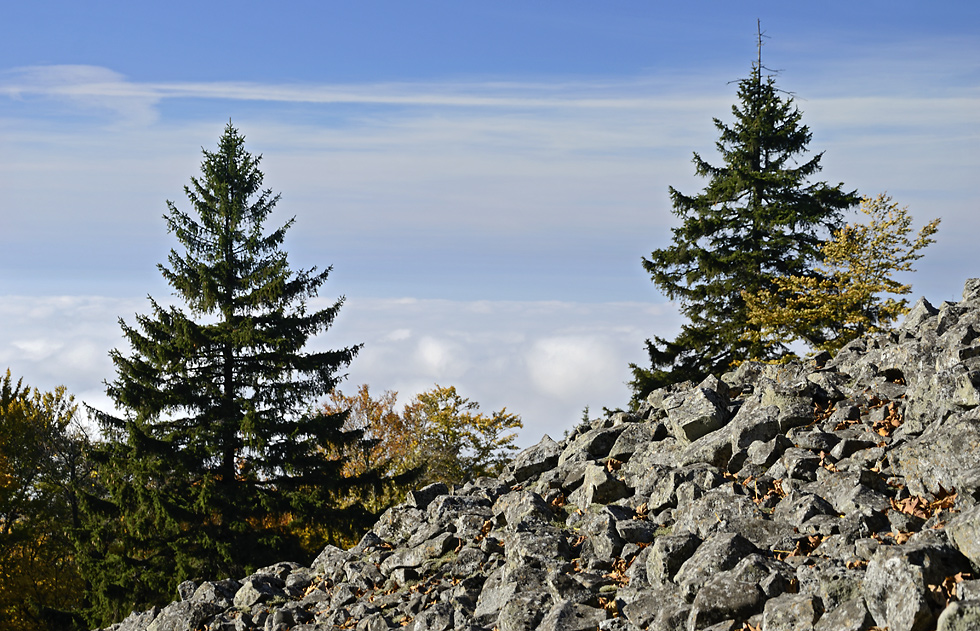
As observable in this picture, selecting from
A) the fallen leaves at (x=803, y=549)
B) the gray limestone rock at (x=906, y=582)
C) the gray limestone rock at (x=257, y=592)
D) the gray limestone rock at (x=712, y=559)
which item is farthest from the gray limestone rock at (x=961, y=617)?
the gray limestone rock at (x=257, y=592)

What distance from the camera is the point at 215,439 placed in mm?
25312

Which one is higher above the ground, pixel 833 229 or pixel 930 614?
pixel 833 229

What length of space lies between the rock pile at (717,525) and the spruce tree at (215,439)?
25.8ft

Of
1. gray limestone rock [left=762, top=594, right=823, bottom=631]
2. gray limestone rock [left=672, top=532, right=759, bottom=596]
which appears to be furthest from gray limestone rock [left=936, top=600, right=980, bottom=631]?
gray limestone rock [left=672, top=532, right=759, bottom=596]

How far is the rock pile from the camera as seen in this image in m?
8.57

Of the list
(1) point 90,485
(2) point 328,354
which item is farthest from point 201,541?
(1) point 90,485

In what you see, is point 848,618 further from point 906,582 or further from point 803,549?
point 803,549

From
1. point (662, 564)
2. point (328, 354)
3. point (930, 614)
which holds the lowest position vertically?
point (930, 614)

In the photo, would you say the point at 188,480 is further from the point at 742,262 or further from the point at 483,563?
the point at 742,262

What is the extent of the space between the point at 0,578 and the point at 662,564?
26.9 metres

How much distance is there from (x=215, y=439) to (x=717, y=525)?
18.0 metres

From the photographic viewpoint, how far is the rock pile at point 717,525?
8.57 m

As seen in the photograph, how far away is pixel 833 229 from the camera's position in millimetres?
32844

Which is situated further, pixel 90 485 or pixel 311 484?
pixel 90 485
